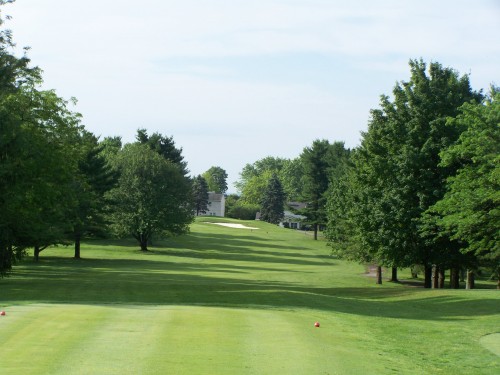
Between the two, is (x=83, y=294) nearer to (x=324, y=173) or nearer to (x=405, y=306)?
(x=405, y=306)

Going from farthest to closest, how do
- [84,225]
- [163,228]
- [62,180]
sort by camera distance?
[163,228] → [84,225] → [62,180]

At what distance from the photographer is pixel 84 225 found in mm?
66375

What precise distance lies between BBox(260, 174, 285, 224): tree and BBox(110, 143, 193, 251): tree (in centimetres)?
8471

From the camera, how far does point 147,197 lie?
269 ft

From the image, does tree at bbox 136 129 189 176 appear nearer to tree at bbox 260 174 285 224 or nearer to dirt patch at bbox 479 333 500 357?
tree at bbox 260 174 285 224

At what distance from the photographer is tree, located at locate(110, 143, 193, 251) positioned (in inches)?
3191

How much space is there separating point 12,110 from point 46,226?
7026mm

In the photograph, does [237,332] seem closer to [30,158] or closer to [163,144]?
[30,158]

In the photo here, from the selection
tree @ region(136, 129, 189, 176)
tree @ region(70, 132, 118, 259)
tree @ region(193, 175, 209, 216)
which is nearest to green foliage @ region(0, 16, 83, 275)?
tree @ region(70, 132, 118, 259)

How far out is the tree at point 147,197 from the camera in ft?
266

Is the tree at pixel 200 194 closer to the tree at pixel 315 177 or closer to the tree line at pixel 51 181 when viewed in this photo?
the tree at pixel 315 177

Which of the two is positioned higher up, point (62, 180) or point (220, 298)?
point (62, 180)

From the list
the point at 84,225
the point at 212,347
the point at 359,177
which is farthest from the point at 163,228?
the point at 212,347

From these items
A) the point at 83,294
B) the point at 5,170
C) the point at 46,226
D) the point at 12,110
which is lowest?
the point at 83,294
